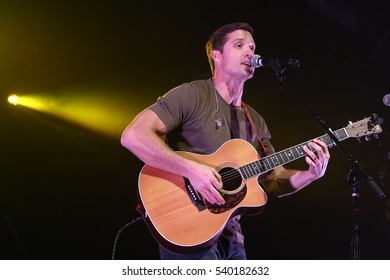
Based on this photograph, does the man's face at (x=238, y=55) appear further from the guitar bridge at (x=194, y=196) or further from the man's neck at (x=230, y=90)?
the guitar bridge at (x=194, y=196)

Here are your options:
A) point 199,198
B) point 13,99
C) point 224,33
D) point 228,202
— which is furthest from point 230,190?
point 13,99

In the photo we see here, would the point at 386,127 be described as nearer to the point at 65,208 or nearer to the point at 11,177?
the point at 65,208

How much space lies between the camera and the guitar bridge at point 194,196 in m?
3.11

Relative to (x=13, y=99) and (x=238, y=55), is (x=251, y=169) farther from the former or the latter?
(x=13, y=99)

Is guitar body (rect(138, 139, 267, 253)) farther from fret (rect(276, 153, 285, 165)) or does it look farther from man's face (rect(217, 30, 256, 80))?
man's face (rect(217, 30, 256, 80))

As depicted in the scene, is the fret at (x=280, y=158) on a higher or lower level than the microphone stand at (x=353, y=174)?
higher

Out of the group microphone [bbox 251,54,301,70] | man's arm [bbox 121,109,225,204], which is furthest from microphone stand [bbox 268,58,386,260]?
man's arm [bbox 121,109,225,204]

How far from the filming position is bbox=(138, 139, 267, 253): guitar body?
3.01 metres

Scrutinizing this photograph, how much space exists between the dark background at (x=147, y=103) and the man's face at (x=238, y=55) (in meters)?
2.72

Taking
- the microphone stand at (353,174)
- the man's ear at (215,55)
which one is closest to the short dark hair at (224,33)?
the man's ear at (215,55)

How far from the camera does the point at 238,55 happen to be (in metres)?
3.78

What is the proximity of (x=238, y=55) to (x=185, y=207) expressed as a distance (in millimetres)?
1396

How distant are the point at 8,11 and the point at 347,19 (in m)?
4.87
